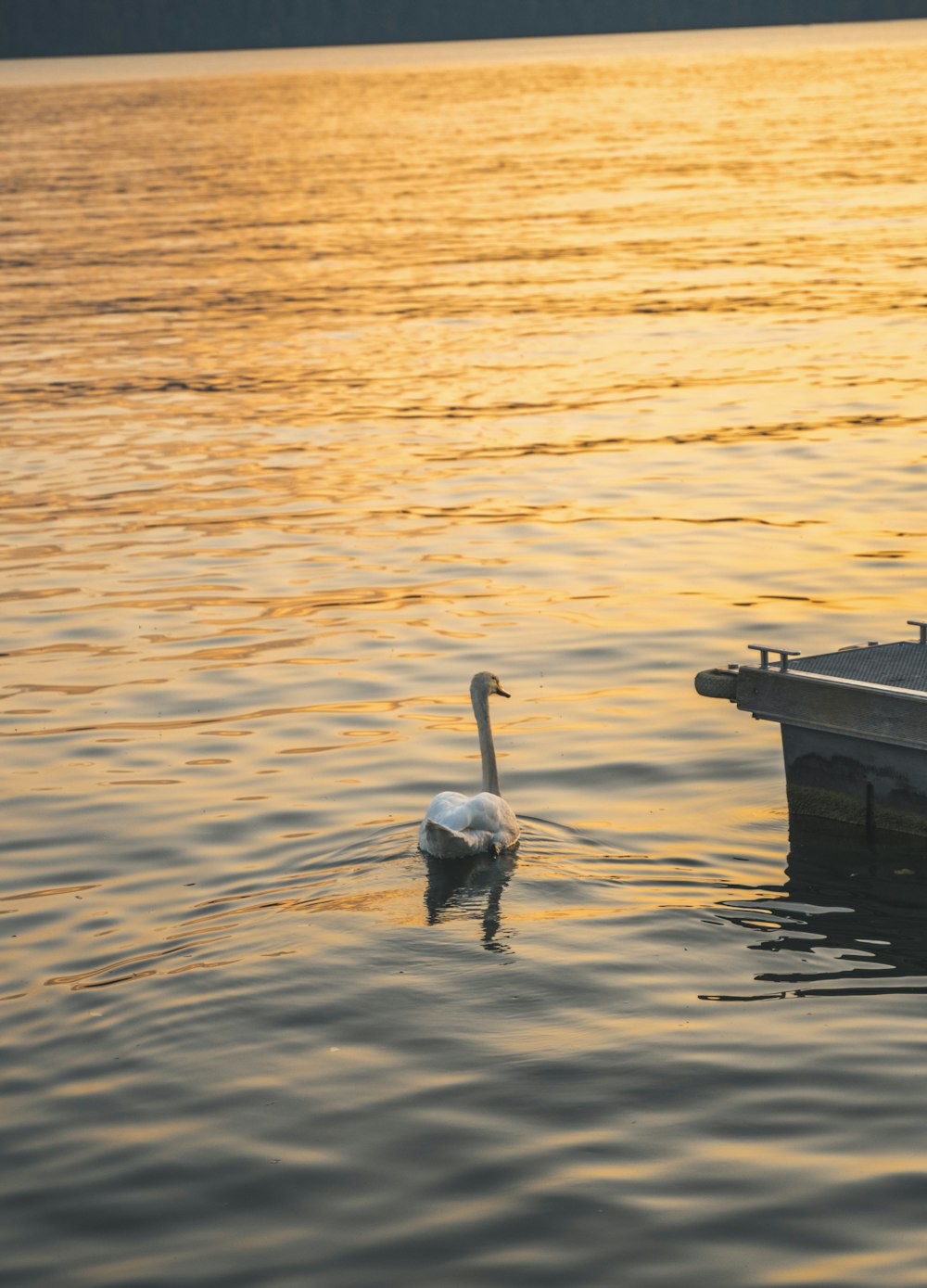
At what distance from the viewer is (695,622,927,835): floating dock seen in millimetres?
13430

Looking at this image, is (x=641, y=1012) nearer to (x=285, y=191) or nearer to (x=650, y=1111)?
(x=650, y=1111)

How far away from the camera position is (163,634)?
67.3 ft

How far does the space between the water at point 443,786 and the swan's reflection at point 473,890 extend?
0.12ft

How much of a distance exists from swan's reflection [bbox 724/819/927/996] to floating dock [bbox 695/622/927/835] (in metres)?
0.21

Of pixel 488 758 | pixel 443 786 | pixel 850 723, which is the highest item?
pixel 850 723

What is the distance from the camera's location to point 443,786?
51.8 feet

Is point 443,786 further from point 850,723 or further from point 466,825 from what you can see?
point 850,723

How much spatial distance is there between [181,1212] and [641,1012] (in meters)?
3.02

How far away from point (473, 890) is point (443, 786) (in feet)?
8.40

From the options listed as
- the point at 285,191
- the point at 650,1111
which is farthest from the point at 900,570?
the point at 285,191

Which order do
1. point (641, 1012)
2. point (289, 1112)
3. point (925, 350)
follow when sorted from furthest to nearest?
point (925, 350) < point (641, 1012) < point (289, 1112)

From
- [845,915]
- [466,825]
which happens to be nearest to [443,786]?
[466,825]

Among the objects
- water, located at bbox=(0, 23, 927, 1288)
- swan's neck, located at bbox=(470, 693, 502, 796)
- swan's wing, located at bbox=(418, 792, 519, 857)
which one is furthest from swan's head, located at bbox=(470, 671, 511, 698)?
swan's wing, located at bbox=(418, 792, 519, 857)

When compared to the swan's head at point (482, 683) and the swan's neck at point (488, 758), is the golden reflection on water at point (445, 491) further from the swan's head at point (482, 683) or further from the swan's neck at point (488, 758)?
the swan's head at point (482, 683)
